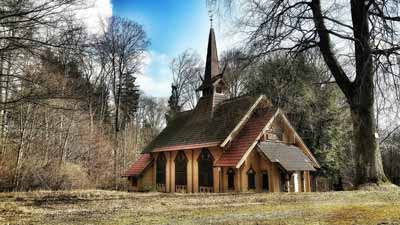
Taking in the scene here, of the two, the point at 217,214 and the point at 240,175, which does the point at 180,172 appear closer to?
the point at 240,175

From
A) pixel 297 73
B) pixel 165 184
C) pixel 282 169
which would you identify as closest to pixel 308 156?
pixel 282 169

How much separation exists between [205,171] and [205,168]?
0.20 metres

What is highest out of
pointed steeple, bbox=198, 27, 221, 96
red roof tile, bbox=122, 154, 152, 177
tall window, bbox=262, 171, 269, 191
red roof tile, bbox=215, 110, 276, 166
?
pointed steeple, bbox=198, 27, 221, 96

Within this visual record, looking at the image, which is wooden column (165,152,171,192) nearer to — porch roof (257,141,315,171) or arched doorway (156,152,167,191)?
arched doorway (156,152,167,191)

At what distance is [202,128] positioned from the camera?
82.9 ft

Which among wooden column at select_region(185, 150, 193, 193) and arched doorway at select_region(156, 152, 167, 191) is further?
arched doorway at select_region(156, 152, 167, 191)

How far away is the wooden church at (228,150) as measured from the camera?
21844 mm

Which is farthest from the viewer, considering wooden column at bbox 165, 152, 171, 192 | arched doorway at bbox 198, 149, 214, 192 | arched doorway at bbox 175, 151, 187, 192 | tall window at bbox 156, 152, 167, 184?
tall window at bbox 156, 152, 167, 184

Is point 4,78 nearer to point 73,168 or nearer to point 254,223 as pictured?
point 254,223

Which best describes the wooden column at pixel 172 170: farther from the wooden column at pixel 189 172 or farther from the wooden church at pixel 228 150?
the wooden column at pixel 189 172

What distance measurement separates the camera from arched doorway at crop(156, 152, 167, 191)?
2812 cm

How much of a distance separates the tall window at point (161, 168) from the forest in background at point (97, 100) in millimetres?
5244

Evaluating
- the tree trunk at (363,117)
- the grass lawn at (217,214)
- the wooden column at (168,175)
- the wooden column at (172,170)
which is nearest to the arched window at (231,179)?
the wooden column at (172,170)

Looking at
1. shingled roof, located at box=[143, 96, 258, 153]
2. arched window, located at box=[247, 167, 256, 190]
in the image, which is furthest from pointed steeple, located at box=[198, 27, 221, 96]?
arched window, located at box=[247, 167, 256, 190]
